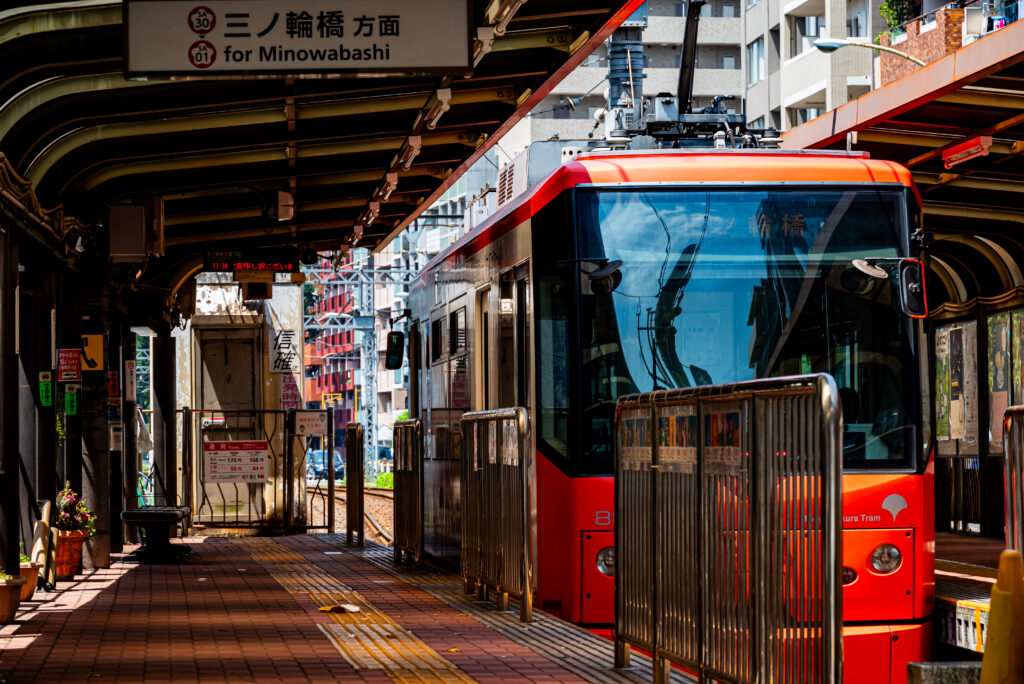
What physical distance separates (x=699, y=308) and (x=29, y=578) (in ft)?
20.1

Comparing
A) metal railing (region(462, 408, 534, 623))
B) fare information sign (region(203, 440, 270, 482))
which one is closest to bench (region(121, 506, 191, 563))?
fare information sign (region(203, 440, 270, 482))

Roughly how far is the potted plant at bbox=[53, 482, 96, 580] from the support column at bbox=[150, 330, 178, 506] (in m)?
8.01

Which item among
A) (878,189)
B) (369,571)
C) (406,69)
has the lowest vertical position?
(369,571)

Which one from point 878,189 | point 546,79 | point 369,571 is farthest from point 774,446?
point 369,571

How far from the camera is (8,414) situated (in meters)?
12.2

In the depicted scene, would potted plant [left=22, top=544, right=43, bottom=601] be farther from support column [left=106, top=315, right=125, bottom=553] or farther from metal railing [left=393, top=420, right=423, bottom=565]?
support column [left=106, top=315, right=125, bottom=553]

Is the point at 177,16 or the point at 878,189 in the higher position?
the point at 177,16

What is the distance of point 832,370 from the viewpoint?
1010 centimetres

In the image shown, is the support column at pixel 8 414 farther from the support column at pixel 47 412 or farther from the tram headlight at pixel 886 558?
the tram headlight at pixel 886 558

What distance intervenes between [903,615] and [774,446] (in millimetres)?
3826

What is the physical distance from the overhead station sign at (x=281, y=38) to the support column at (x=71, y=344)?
7.18 meters

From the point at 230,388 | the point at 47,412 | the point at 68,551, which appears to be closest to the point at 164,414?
the point at 230,388

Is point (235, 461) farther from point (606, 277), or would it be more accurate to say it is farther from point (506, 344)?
point (606, 277)

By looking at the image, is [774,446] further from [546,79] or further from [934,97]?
[934,97]
